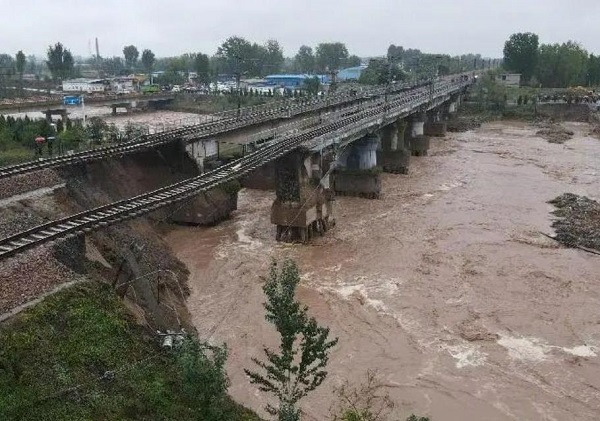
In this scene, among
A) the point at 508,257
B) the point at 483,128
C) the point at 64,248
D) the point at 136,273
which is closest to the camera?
the point at 64,248

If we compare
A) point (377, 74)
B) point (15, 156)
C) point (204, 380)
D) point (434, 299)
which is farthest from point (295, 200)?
point (377, 74)

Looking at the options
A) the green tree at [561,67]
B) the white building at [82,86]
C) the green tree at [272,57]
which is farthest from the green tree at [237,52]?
the green tree at [561,67]

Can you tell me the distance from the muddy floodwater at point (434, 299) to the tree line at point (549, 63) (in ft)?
319

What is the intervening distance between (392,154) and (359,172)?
12.8 metres

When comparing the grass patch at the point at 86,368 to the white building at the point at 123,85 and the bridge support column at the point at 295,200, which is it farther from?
the white building at the point at 123,85

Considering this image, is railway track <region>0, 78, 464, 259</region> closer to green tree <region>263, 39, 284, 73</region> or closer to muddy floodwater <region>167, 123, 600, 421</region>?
muddy floodwater <region>167, 123, 600, 421</region>

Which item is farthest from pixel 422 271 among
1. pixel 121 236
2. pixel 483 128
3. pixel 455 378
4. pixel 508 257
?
pixel 483 128

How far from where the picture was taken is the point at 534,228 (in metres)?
41.6

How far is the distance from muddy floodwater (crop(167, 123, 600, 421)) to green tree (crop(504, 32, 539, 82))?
97348 mm

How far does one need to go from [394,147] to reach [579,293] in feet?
117

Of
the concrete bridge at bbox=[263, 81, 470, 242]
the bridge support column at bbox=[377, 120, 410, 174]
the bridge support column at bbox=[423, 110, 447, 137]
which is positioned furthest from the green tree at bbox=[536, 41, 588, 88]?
the bridge support column at bbox=[377, 120, 410, 174]

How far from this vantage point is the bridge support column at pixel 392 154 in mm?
62312

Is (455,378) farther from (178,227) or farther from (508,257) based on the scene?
(178,227)

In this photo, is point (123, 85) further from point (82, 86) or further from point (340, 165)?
point (340, 165)
